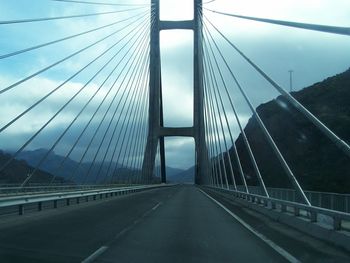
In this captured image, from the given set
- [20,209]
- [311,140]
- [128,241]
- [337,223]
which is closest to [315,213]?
[337,223]

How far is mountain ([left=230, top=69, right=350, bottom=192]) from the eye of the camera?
163 ft

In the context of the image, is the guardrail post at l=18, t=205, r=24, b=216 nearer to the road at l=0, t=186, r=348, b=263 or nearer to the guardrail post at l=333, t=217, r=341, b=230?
the road at l=0, t=186, r=348, b=263

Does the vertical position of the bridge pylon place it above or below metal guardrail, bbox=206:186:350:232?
above

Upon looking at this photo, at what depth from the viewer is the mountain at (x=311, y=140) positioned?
49.8 m

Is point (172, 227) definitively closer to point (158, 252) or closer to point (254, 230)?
point (254, 230)

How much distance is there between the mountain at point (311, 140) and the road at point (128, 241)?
2893 cm

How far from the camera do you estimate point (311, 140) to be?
192 ft

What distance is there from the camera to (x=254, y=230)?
58.2ft

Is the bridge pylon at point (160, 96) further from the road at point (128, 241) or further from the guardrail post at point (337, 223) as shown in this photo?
the guardrail post at point (337, 223)

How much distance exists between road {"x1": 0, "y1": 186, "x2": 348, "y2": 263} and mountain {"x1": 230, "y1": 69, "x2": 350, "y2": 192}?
1139 inches

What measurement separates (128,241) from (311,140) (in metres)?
46.1

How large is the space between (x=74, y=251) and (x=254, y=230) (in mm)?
6678

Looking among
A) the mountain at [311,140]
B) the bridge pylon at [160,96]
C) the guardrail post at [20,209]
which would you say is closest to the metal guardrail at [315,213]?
the guardrail post at [20,209]

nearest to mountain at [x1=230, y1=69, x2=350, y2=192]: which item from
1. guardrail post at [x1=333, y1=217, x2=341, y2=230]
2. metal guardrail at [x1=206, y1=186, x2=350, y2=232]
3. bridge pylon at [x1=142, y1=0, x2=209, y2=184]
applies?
bridge pylon at [x1=142, y1=0, x2=209, y2=184]
